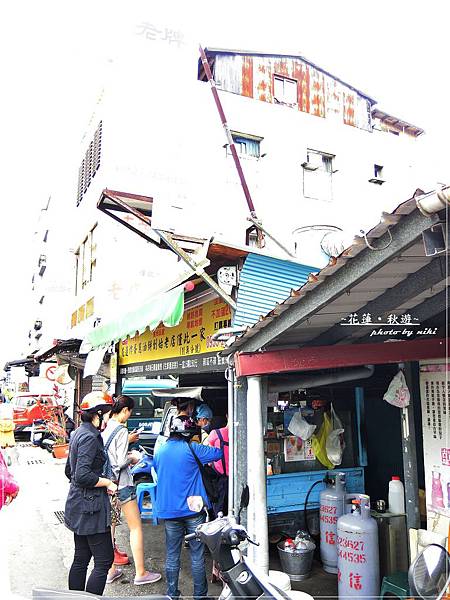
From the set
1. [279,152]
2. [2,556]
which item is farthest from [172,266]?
[2,556]

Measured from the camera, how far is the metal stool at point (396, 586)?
4.69 meters

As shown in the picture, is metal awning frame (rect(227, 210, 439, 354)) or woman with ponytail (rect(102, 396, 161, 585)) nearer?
metal awning frame (rect(227, 210, 439, 354))

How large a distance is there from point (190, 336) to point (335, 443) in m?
2.78

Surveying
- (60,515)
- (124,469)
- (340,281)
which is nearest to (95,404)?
(124,469)

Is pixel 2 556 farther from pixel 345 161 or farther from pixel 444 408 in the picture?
pixel 345 161

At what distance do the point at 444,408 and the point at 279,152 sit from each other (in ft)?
44.3

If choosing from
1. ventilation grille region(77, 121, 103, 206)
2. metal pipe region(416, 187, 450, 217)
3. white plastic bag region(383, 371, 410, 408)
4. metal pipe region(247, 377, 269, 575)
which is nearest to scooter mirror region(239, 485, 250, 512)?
metal pipe region(247, 377, 269, 575)

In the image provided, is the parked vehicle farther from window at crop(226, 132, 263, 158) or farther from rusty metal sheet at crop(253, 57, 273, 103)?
rusty metal sheet at crop(253, 57, 273, 103)

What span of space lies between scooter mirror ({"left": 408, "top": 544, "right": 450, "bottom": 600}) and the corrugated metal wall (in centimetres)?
1609

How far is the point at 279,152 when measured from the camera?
1691 centimetres

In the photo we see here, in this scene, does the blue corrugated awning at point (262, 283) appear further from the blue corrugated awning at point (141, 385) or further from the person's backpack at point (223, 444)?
the blue corrugated awning at point (141, 385)

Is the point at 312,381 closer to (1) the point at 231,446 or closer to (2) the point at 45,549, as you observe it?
(1) the point at 231,446

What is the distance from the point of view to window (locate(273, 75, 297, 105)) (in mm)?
17469

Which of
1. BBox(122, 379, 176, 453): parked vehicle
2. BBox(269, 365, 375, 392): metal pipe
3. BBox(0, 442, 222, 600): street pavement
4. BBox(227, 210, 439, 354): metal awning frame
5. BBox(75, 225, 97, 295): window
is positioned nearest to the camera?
BBox(227, 210, 439, 354): metal awning frame
